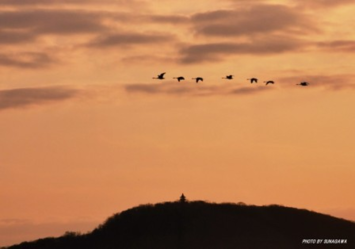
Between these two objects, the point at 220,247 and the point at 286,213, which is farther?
the point at 286,213

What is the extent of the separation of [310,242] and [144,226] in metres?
23.2

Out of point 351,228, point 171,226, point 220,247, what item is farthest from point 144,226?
point 351,228

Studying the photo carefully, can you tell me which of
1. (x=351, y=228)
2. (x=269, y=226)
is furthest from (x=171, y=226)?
(x=351, y=228)

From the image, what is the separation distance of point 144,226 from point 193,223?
700cm

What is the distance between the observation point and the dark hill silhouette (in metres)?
149

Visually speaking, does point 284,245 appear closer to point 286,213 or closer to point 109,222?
point 286,213

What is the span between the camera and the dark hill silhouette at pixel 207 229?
149 meters

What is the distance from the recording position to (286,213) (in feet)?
535

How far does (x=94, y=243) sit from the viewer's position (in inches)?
6127

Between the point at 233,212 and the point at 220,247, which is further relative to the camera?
the point at 233,212

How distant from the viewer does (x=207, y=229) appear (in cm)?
15238

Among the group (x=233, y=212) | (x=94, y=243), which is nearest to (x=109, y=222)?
(x=94, y=243)

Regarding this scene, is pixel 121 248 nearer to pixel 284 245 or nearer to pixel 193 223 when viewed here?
pixel 193 223

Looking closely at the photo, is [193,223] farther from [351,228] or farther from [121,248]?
[351,228]
